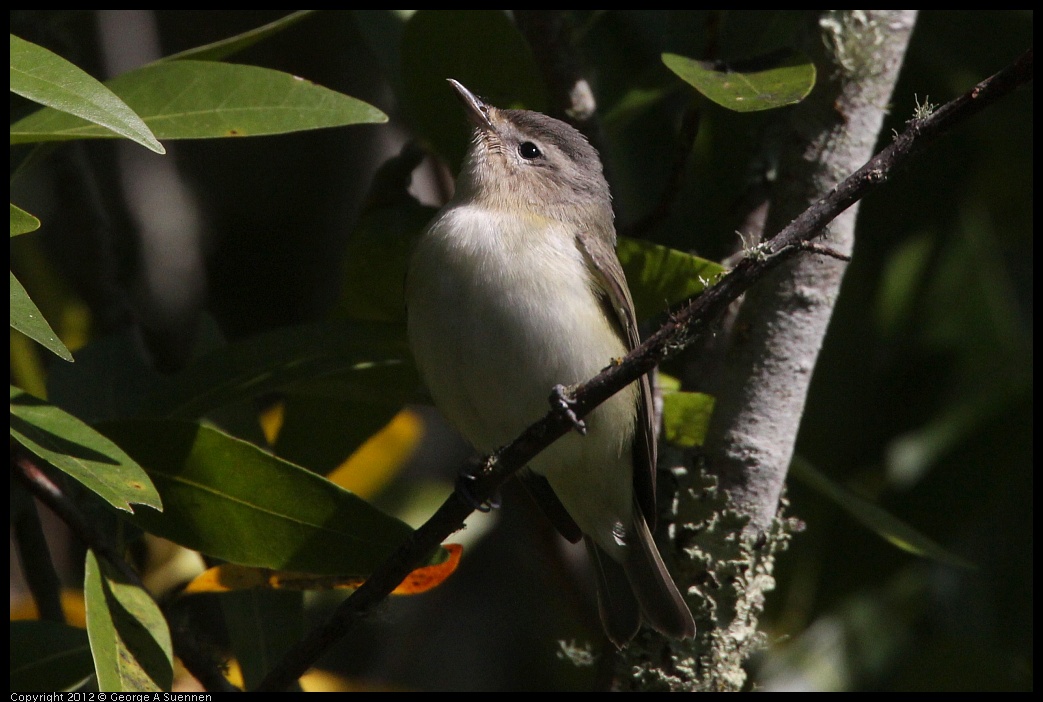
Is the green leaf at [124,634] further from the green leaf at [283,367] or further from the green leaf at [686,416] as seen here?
the green leaf at [686,416]

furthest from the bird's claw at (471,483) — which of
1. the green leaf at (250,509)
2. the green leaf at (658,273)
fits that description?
the green leaf at (658,273)

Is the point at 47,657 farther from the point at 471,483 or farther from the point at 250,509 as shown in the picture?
the point at 471,483

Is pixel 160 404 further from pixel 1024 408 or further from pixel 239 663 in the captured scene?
pixel 1024 408

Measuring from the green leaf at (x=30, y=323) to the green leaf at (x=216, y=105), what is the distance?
521 mm

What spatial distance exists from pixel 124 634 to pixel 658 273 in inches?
60.6

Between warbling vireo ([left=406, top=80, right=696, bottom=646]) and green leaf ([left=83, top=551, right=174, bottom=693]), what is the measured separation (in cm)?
90

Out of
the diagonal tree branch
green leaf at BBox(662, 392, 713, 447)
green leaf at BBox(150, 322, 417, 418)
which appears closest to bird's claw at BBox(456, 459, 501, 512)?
the diagonal tree branch

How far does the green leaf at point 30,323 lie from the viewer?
1831mm

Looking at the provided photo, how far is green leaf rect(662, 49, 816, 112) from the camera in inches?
93.6

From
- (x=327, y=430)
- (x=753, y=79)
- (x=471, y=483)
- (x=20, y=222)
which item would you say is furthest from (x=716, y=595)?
(x=20, y=222)

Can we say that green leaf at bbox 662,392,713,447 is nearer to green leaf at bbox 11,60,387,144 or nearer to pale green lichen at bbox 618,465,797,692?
pale green lichen at bbox 618,465,797,692

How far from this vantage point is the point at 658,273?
280cm
